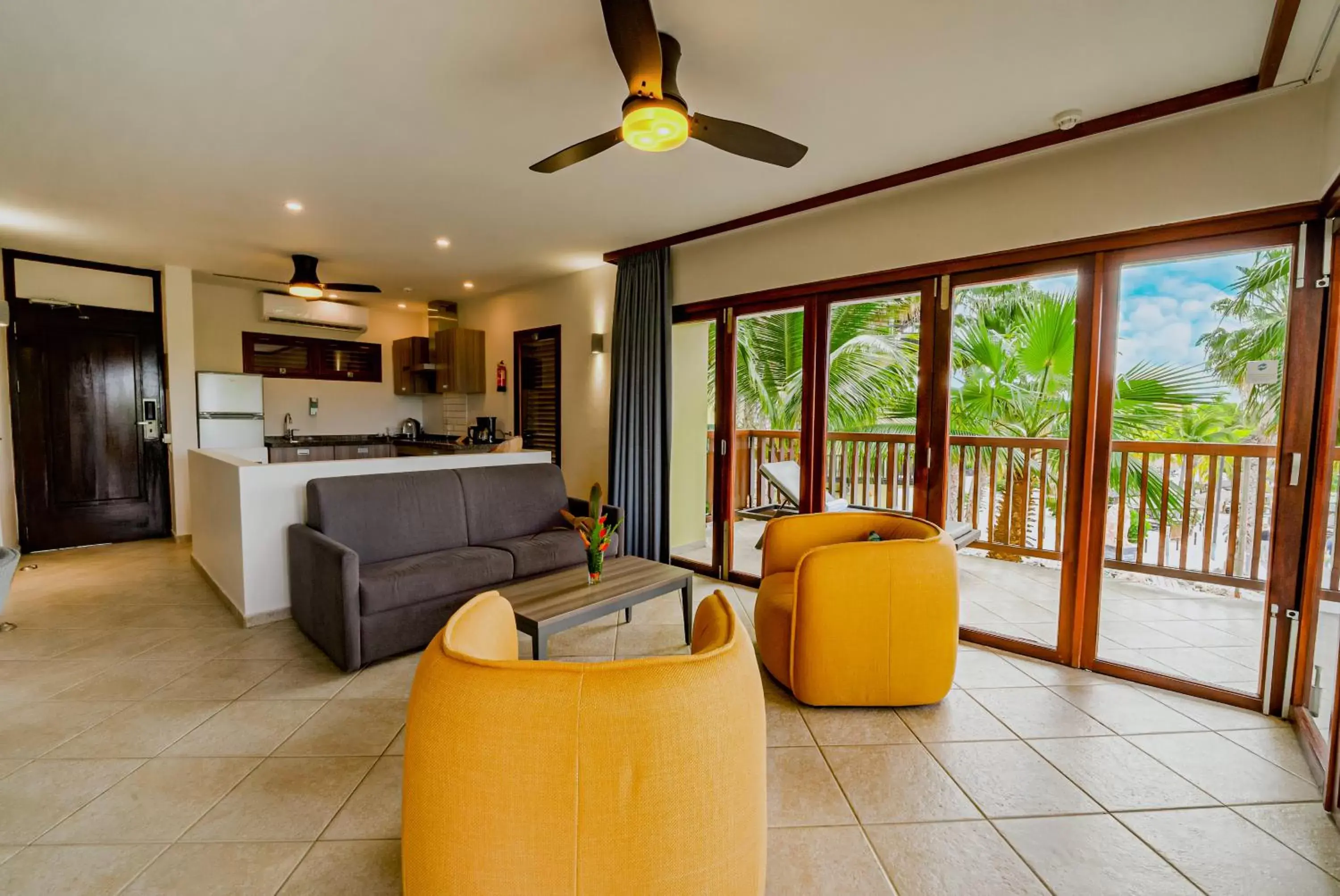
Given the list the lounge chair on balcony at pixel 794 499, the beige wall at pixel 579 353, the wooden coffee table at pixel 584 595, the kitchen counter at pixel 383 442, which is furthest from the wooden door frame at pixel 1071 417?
the kitchen counter at pixel 383 442

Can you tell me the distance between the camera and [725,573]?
4328 mm

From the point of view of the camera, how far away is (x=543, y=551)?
3506 mm

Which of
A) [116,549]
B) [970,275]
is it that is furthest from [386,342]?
[970,275]

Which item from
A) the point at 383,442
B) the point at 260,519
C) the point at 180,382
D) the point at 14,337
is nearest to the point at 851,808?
the point at 260,519

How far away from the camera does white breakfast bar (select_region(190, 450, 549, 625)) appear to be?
10.4ft

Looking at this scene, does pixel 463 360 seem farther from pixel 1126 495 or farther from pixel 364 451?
pixel 1126 495

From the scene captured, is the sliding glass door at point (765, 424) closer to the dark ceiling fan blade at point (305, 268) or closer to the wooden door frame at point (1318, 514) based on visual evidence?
the wooden door frame at point (1318, 514)

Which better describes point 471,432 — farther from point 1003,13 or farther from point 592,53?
point 1003,13

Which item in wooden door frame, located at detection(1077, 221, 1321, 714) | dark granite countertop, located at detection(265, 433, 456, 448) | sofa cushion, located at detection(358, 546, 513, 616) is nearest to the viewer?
wooden door frame, located at detection(1077, 221, 1321, 714)

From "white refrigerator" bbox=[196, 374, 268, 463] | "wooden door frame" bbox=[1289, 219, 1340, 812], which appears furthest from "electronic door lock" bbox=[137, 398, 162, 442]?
"wooden door frame" bbox=[1289, 219, 1340, 812]

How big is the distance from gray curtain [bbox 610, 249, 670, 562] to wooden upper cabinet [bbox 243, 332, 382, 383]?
4.08 metres

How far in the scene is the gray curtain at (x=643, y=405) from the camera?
4.46 meters

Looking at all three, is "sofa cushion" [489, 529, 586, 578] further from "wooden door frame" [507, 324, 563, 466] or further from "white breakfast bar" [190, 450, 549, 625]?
"wooden door frame" [507, 324, 563, 466]

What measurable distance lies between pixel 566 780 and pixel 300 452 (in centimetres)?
648
